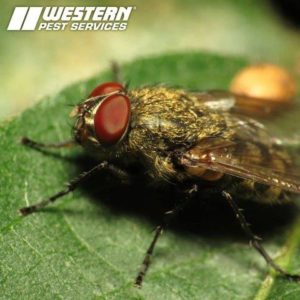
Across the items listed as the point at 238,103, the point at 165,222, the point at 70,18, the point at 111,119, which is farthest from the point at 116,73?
the point at 165,222

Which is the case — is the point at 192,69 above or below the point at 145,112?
above

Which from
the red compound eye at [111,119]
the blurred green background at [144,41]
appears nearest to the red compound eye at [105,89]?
the red compound eye at [111,119]

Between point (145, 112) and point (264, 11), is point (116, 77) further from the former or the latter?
point (264, 11)

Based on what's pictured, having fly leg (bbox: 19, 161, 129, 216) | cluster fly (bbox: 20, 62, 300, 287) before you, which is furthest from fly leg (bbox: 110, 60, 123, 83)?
fly leg (bbox: 19, 161, 129, 216)

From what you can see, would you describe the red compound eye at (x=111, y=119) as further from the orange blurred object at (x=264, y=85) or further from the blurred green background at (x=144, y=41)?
the blurred green background at (x=144, y=41)

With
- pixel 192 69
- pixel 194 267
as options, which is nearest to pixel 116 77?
pixel 192 69

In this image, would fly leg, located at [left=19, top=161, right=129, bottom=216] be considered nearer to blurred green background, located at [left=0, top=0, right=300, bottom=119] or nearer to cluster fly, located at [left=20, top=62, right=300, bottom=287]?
cluster fly, located at [left=20, top=62, right=300, bottom=287]
